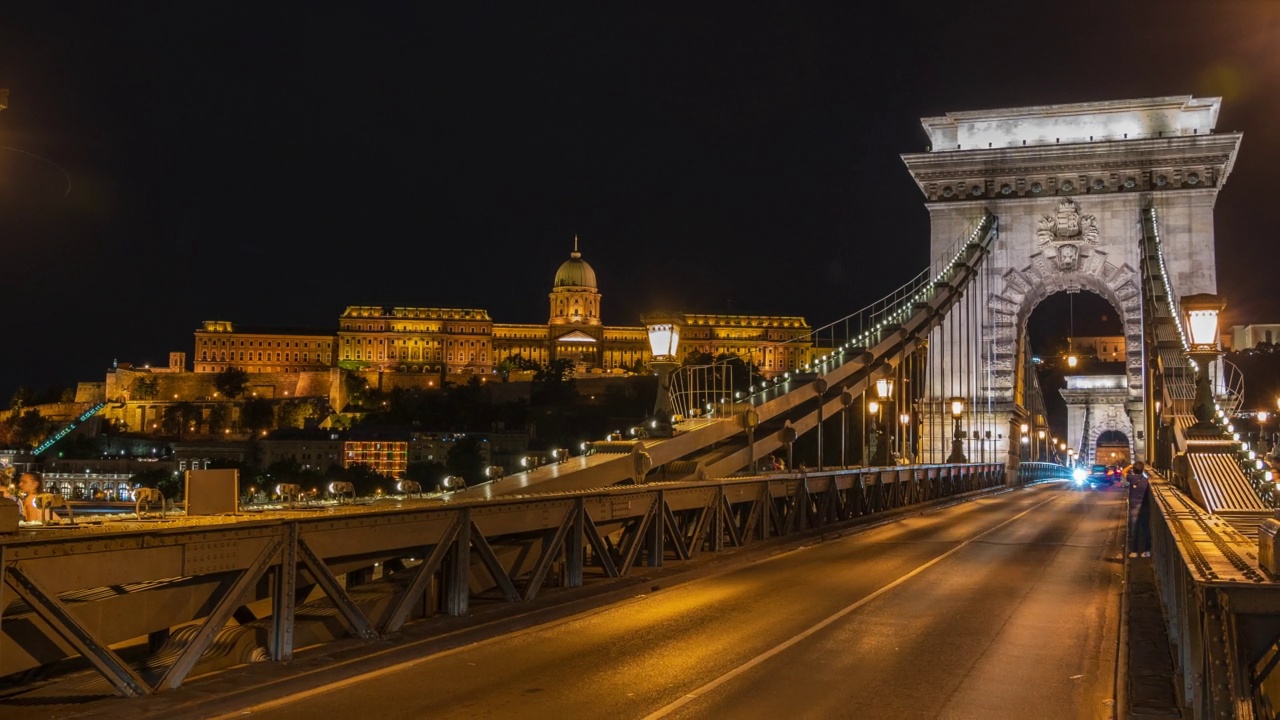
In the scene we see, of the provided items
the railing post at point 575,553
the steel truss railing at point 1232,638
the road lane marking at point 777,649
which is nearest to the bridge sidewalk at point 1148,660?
the steel truss railing at point 1232,638

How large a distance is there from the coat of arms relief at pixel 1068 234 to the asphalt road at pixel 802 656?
31.5 m

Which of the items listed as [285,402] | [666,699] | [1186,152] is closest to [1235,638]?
[666,699]

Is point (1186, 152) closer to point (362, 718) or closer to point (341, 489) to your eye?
point (341, 489)

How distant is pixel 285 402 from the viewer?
7761 inches

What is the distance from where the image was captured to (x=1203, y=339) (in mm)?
18219

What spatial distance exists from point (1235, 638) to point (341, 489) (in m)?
17.2

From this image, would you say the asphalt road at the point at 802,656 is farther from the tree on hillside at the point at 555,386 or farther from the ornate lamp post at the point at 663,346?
the tree on hillside at the point at 555,386

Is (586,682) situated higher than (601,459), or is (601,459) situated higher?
(601,459)

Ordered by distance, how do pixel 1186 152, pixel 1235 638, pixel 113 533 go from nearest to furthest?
pixel 1235 638
pixel 113 533
pixel 1186 152

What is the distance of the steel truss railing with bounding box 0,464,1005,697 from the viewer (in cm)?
762

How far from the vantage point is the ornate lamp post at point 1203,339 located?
17.5 meters

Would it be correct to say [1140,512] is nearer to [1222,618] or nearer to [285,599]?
[285,599]

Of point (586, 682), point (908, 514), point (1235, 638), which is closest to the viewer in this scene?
point (1235, 638)

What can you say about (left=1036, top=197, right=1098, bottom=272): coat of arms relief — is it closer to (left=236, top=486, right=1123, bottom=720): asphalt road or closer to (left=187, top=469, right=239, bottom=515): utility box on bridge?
(left=236, top=486, right=1123, bottom=720): asphalt road
